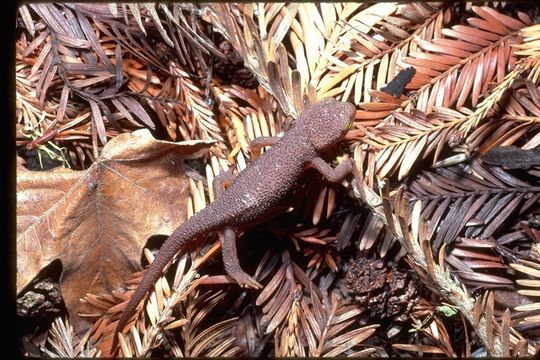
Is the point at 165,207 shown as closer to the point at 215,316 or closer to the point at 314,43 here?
the point at 215,316

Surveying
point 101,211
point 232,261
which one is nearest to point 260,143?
point 232,261

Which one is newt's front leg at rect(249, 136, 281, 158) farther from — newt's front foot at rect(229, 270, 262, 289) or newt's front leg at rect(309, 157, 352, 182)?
newt's front foot at rect(229, 270, 262, 289)

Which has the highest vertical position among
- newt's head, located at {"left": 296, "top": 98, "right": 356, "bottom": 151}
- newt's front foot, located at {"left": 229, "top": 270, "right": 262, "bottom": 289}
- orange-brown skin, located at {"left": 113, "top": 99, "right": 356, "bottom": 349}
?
newt's head, located at {"left": 296, "top": 98, "right": 356, "bottom": 151}

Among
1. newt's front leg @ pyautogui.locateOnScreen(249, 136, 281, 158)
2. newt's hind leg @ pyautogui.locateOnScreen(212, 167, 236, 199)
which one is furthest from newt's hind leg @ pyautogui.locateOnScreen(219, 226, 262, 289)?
newt's front leg @ pyautogui.locateOnScreen(249, 136, 281, 158)

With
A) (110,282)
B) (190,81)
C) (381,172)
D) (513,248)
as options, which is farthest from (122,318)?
(513,248)

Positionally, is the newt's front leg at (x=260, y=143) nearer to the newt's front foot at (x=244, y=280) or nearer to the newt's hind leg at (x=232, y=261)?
the newt's hind leg at (x=232, y=261)
